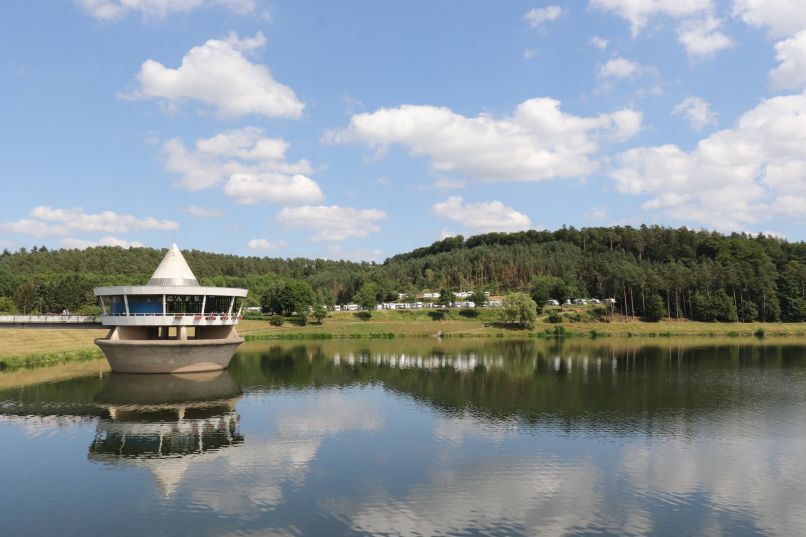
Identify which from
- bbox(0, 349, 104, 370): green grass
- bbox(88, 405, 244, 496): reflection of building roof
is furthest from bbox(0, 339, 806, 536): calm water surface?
bbox(0, 349, 104, 370): green grass

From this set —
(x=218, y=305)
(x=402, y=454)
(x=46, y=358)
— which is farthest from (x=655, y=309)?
(x=46, y=358)

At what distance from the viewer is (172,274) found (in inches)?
2539

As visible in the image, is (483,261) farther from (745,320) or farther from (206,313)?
(206,313)

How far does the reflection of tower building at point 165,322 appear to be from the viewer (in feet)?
197

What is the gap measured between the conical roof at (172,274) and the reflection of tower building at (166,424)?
11277mm

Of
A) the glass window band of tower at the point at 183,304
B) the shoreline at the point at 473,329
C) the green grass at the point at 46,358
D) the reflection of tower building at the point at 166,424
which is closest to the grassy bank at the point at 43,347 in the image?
the green grass at the point at 46,358

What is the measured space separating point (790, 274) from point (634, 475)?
489 feet

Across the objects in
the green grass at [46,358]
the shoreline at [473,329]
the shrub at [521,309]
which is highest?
the shrub at [521,309]

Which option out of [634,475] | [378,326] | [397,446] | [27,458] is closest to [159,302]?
[27,458]

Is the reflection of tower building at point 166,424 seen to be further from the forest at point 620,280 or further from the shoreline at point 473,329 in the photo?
the forest at point 620,280

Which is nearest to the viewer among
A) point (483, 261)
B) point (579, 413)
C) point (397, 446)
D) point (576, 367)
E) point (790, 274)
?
point (397, 446)

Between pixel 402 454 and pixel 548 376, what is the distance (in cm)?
3475

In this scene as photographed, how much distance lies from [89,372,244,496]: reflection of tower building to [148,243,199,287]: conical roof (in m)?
11.3

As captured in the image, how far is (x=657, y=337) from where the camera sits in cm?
11956
